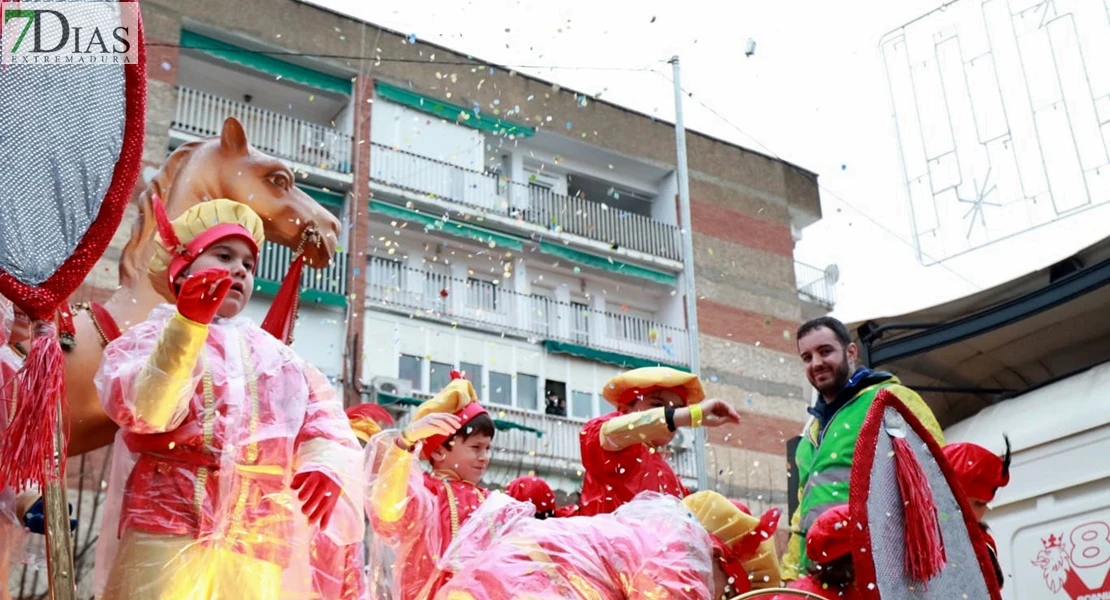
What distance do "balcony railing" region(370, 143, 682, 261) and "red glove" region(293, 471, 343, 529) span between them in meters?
11.3

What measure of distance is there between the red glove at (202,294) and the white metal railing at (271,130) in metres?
11.1

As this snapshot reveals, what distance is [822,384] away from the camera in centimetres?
397

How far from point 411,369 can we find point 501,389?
147 cm

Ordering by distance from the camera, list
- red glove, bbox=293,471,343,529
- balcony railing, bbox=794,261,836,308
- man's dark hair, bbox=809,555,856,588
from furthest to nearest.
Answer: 1. balcony railing, bbox=794,261,836,308
2. man's dark hair, bbox=809,555,856,588
3. red glove, bbox=293,471,343,529

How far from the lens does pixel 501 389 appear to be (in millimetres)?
14914

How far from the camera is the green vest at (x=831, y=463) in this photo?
3.58 meters

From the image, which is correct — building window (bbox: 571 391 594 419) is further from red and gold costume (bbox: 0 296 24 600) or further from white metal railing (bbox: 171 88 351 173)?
red and gold costume (bbox: 0 296 24 600)

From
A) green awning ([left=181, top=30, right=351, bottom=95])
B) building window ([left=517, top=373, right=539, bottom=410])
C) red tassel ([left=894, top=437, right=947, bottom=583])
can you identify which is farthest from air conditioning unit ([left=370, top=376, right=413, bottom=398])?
red tassel ([left=894, top=437, right=947, bottom=583])

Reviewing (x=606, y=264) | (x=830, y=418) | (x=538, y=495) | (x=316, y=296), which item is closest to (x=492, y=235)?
(x=606, y=264)

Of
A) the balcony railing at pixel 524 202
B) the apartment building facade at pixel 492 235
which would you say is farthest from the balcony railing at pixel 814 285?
the balcony railing at pixel 524 202

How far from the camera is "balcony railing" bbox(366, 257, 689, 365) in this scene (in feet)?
46.7

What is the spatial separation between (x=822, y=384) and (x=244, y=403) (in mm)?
2148

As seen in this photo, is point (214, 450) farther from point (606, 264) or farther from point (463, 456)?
point (606, 264)

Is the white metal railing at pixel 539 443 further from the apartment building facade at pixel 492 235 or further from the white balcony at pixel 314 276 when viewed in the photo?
the white balcony at pixel 314 276
